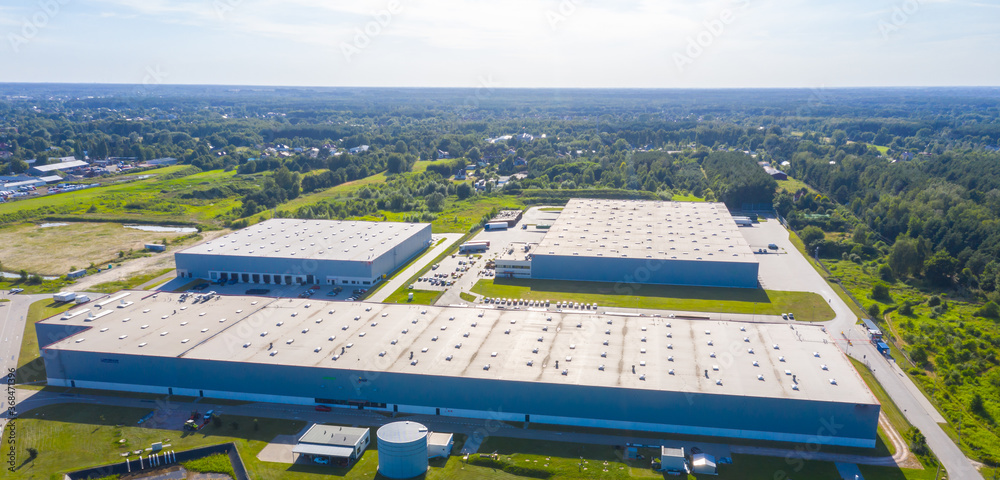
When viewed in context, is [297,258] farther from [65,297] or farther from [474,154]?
[474,154]

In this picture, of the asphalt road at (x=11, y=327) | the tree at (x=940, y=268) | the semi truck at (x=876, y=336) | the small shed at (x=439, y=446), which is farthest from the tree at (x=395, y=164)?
the small shed at (x=439, y=446)

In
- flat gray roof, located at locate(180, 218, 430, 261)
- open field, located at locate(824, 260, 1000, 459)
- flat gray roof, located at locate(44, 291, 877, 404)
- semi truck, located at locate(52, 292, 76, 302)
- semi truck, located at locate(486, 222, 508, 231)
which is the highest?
flat gray roof, located at locate(180, 218, 430, 261)

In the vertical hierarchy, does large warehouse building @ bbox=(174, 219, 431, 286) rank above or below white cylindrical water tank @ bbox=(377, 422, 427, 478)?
above

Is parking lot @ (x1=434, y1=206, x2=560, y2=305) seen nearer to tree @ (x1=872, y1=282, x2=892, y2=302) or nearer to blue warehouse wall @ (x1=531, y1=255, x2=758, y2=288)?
blue warehouse wall @ (x1=531, y1=255, x2=758, y2=288)

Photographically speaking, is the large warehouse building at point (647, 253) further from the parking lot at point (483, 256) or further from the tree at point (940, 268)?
the tree at point (940, 268)

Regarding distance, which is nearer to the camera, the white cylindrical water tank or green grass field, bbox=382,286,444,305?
the white cylindrical water tank

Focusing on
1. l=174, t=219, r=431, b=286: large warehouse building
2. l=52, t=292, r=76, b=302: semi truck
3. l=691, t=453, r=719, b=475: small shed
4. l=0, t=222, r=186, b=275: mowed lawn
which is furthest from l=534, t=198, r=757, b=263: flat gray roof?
l=0, t=222, r=186, b=275: mowed lawn

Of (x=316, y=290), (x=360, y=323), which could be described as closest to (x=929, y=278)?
(x=360, y=323)

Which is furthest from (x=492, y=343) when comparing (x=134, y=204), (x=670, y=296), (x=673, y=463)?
(x=134, y=204)
